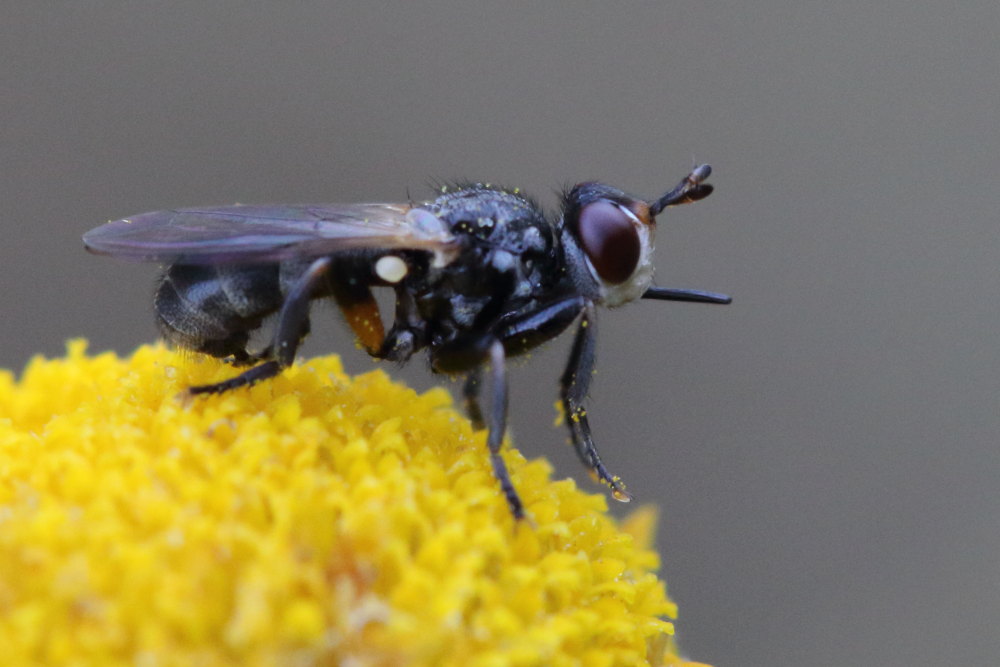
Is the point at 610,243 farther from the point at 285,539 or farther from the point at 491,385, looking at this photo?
the point at 285,539

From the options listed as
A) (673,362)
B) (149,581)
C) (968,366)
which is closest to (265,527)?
(149,581)

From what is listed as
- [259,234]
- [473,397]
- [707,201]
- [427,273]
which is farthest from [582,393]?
[707,201]

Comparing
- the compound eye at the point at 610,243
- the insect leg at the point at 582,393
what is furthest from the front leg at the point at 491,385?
the compound eye at the point at 610,243

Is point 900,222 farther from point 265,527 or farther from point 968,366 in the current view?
point 265,527

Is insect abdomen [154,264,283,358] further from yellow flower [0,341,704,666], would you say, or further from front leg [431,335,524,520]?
front leg [431,335,524,520]

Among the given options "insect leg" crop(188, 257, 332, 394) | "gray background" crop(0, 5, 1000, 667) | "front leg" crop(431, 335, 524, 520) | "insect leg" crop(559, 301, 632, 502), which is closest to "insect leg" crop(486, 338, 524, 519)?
"front leg" crop(431, 335, 524, 520)

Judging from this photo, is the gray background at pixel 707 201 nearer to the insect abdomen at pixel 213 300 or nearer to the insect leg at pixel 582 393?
Answer: the insect leg at pixel 582 393
